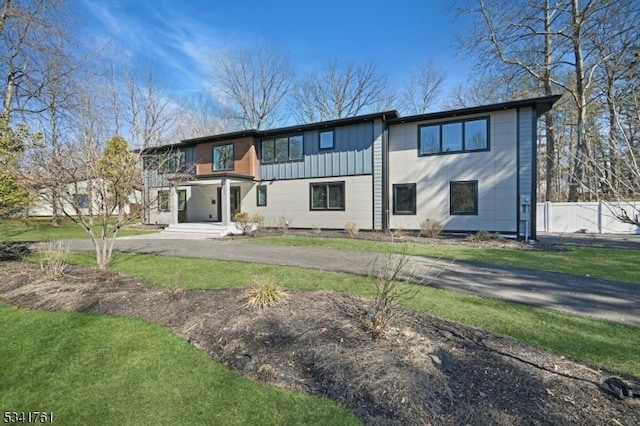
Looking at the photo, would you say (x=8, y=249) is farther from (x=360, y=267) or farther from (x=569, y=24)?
(x=569, y=24)

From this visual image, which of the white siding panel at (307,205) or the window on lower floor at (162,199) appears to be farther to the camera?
the white siding panel at (307,205)

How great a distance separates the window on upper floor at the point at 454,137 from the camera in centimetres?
1302

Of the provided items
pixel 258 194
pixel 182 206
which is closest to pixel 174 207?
pixel 182 206

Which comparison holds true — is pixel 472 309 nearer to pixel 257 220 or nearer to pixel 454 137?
pixel 454 137

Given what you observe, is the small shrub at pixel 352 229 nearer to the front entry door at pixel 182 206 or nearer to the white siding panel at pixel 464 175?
the white siding panel at pixel 464 175

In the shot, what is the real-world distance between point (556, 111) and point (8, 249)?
34.0m

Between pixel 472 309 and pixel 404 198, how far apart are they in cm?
1043

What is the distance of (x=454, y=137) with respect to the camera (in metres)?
13.5

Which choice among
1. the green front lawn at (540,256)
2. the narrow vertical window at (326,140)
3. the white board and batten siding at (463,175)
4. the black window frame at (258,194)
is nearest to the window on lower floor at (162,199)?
the green front lawn at (540,256)

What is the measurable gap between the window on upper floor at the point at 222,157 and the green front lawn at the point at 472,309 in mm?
10990

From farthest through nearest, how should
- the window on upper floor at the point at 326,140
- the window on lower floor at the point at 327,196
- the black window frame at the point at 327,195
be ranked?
the window on upper floor at the point at 326,140 → the window on lower floor at the point at 327,196 → the black window frame at the point at 327,195

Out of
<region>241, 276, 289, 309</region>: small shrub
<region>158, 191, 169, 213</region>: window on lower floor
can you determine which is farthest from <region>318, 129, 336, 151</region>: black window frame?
<region>241, 276, 289, 309</region>: small shrub

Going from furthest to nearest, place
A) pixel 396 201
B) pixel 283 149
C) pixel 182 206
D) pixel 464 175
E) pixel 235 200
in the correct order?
pixel 182 206
pixel 235 200
pixel 283 149
pixel 396 201
pixel 464 175

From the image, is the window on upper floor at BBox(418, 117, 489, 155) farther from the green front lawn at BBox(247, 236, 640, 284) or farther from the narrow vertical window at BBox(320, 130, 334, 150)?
the green front lawn at BBox(247, 236, 640, 284)
